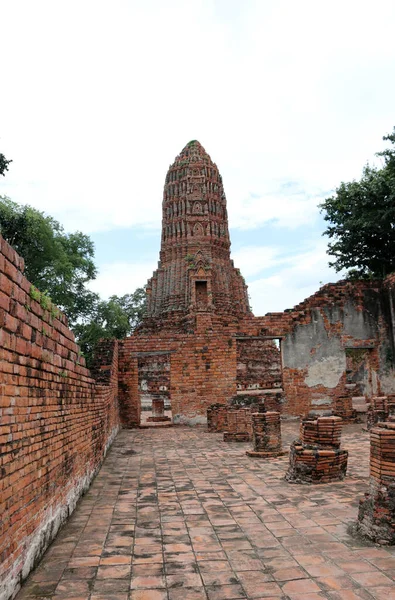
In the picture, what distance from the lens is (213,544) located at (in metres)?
3.75

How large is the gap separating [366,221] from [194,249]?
17.0 metres

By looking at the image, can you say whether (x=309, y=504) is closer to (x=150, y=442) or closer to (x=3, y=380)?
(x=3, y=380)

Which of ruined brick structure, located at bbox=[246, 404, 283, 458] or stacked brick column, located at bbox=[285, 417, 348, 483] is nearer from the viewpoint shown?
stacked brick column, located at bbox=[285, 417, 348, 483]

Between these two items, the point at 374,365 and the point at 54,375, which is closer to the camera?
the point at 54,375

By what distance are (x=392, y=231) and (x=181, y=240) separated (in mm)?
17996

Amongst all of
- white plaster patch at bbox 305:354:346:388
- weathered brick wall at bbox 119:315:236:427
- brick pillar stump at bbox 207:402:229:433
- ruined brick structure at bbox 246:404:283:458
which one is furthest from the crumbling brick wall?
ruined brick structure at bbox 246:404:283:458

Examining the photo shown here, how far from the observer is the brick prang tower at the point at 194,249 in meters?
29.8

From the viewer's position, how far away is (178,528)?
4.19 meters

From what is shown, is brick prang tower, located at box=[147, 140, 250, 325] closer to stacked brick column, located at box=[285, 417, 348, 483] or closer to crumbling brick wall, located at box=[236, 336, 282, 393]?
crumbling brick wall, located at box=[236, 336, 282, 393]

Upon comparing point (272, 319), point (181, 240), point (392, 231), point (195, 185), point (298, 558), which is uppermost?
point (195, 185)

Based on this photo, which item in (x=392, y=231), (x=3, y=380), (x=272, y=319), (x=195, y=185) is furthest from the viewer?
(x=195, y=185)

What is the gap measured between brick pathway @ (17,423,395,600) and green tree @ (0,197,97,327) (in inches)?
677

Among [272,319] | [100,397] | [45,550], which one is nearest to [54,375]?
[45,550]

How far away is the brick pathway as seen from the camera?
294cm
